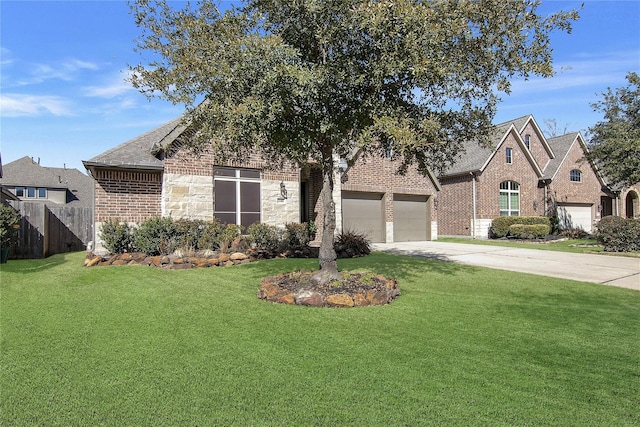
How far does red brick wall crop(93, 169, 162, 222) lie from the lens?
11570mm

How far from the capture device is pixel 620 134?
17625mm

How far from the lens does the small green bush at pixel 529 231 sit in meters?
20.3

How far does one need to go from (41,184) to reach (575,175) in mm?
43600

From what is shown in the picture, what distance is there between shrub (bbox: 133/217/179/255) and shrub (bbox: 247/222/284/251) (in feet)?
7.82

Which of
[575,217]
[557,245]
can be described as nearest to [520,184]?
[575,217]

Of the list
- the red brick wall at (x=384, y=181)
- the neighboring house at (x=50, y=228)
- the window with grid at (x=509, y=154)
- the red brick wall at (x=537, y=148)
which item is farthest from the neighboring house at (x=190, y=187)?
the red brick wall at (x=537, y=148)

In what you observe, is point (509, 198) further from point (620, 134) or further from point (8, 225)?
point (8, 225)

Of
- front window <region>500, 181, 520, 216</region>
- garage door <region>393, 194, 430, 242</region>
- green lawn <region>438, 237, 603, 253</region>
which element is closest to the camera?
green lawn <region>438, 237, 603, 253</region>

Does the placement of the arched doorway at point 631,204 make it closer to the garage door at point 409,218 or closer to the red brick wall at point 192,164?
the garage door at point 409,218

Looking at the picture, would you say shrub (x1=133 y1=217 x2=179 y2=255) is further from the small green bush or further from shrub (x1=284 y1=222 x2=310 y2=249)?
the small green bush

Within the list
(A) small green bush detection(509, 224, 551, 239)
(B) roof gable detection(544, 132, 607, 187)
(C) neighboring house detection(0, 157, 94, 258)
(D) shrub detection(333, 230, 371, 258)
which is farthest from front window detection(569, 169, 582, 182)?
(C) neighboring house detection(0, 157, 94, 258)

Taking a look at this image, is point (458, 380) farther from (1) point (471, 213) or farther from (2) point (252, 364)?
(1) point (471, 213)

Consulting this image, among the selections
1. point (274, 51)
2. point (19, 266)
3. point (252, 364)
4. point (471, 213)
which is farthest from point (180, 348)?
point (471, 213)

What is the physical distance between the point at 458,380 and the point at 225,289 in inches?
194
